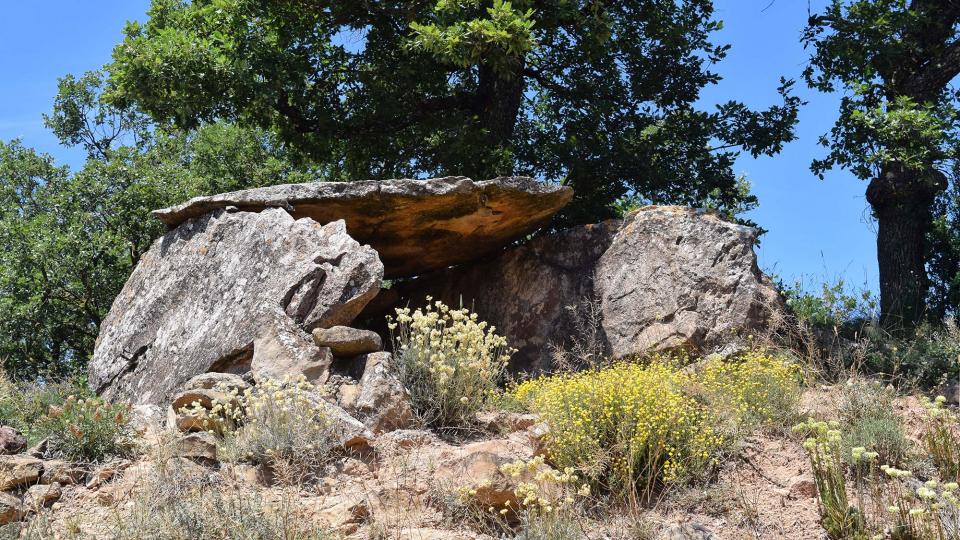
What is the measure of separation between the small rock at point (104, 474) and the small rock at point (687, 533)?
403cm

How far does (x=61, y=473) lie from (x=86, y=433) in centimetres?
44

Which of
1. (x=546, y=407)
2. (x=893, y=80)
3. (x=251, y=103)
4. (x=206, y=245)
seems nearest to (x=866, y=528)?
(x=546, y=407)

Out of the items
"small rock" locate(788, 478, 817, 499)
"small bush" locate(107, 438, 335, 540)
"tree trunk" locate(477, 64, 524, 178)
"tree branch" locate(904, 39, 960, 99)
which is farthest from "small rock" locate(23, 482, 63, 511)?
"tree branch" locate(904, 39, 960, 99)

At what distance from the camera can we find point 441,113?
1423 centimetres

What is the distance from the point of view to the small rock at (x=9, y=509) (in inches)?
252

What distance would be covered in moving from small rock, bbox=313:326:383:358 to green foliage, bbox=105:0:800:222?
491 centimetres

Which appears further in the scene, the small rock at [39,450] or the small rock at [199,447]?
the small rock at [39,450]

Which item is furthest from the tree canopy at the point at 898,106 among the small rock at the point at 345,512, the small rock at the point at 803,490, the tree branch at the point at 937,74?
the small rock at the point at 345,512

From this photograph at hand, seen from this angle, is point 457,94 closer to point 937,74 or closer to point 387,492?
point 937,74

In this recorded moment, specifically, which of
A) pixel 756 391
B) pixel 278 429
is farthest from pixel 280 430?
pixel 756 391

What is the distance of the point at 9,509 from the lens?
6.44m

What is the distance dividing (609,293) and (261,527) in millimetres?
6193

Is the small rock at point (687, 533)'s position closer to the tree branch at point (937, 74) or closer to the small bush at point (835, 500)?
the small bush at point (835, 500)

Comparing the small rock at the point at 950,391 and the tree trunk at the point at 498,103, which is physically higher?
the tree trunk at the point at 498,103
